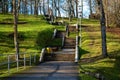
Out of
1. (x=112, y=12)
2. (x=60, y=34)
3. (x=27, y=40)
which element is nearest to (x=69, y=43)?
(x=27, y=40)

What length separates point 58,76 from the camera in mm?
20188

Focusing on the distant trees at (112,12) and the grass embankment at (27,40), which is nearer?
the grass embankment at (27,40)

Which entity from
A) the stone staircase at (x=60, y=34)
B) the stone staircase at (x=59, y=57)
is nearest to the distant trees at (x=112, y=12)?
the stone staircase at (x=60, y=34)

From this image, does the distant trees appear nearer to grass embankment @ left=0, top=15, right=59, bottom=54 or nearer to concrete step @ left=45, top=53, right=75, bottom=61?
grass embankment @ left=0, top=15, right=59, bottom=54

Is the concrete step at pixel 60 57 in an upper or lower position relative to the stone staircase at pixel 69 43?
lower

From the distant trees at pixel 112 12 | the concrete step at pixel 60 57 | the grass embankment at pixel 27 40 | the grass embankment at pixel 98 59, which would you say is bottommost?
the concrete step at pixel 60 57

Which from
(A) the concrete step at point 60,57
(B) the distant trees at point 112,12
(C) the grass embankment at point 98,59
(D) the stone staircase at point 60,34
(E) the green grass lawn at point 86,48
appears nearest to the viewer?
(C) the grass embankment at point 98,59

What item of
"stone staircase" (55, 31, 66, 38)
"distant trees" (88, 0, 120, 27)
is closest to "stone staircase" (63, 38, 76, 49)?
"stone staircase" (55, 31, 66, 38)

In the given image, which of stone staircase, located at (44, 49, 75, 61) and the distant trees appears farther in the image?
the distant trees

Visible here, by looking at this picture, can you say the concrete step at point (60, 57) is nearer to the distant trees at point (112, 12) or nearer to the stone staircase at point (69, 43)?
the stone staircase at point (69, 43)

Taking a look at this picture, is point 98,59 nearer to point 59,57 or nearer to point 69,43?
point 59,57

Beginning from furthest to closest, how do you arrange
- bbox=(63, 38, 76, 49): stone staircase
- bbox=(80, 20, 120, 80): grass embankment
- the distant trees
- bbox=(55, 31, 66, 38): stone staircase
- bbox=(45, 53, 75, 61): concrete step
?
the distant trees
bbox=(55, 31, 66, 38): stone staircase
bbox=(63, 38, 76, 49): stone staircase
bbox=(45, 53, 75, 61): concrete step
bbox=(80, 20, 120, 80): grass embankment

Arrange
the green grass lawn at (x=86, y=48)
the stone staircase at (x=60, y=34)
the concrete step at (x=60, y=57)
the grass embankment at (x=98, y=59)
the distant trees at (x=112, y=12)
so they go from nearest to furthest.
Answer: the grass embankment at (x=98, y=59)
the green grass lawn at (x=86, y=48)
the concrete step at (x=60, y=57)
the stone staircase at (x=60, y=34)
the distant trees at (x=112, y=12)

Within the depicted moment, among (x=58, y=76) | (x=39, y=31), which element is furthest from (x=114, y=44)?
(x=58, y=76)
